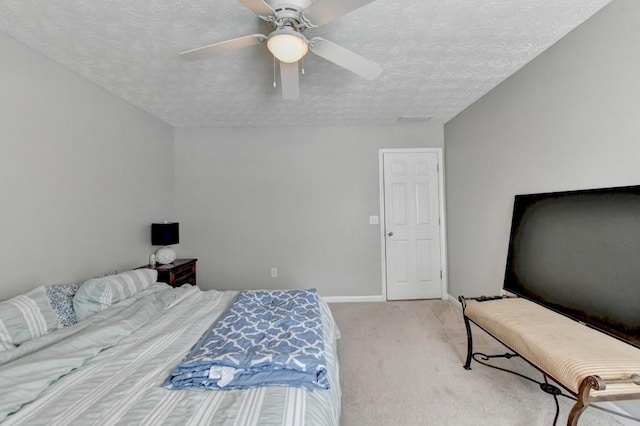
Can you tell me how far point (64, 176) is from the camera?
238 centimetres

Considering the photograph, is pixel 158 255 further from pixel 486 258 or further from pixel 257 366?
pixel 486 258

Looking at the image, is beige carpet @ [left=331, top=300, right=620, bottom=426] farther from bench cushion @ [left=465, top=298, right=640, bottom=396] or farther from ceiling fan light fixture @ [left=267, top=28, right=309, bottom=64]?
ceiling fan light fixture @ [left=267, top=28, right=309, bottom=64]

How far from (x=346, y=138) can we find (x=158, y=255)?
9.06ft

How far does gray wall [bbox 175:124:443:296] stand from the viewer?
4.02 m

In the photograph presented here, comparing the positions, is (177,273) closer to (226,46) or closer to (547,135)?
(226,46)

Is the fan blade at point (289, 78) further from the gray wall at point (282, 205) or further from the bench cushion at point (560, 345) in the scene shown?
the bench cushion at point (560, 345)

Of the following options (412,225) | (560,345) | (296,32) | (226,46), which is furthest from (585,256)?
(226,46)

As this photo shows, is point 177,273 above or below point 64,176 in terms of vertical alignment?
below

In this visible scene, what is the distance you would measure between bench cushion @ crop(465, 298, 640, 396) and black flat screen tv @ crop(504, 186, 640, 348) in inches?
4.3

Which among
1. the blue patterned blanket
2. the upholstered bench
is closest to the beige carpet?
the upholstered bench

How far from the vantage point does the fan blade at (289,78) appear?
183cm

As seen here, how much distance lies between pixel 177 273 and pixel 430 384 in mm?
2716

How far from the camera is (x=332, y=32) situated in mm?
1950

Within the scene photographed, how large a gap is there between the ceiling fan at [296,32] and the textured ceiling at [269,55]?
0.94 feet
